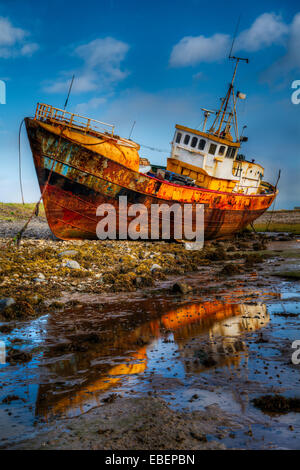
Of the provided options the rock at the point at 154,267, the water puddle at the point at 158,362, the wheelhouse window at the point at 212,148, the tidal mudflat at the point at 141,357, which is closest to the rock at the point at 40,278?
the tidal mudflat at the point at 141,357

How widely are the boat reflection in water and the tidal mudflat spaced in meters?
0.03

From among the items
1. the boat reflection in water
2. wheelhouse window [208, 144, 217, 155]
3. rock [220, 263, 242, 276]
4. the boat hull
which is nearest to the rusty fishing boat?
the boat hull

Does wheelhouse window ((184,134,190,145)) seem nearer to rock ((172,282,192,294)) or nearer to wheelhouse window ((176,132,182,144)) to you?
wheelhouse window ((176,132,182,144))

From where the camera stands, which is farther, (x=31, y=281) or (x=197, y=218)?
(x=197, y=218)

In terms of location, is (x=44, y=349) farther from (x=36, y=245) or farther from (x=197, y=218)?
(x=197, y=218)

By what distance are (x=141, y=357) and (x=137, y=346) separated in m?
0.50

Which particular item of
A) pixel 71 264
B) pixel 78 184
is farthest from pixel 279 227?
pixel 71 264

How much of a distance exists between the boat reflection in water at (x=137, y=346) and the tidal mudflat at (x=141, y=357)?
0.03 meters

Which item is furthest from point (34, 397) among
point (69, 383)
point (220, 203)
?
point (220, 203)

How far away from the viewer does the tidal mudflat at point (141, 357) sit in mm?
3951

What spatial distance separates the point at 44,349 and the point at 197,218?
14882 mm

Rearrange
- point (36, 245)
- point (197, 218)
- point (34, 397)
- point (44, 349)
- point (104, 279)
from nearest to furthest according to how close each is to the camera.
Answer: point (34, 397) → point (44, 349) → point (104, 279) → point (36, 245) → point (197, 218)

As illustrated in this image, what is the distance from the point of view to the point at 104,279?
37.0 ft

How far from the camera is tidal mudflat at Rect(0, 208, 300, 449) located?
13.0ft
